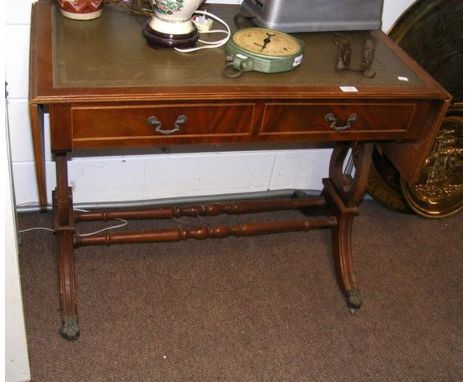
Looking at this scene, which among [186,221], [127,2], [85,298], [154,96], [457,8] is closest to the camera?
[154,96]

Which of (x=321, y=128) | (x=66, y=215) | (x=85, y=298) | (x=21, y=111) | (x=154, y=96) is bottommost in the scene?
(x=85, y=298)

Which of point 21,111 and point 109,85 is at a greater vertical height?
point 109,85

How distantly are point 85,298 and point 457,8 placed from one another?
165 centimetres

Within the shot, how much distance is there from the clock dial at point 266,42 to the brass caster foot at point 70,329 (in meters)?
0.96

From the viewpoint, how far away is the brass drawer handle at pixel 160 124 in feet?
4.92

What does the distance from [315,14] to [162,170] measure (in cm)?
84

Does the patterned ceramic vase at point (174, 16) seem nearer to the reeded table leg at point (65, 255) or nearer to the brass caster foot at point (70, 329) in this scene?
the reeded table leg at point (65, 255)

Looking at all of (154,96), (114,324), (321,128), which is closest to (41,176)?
(154,96)

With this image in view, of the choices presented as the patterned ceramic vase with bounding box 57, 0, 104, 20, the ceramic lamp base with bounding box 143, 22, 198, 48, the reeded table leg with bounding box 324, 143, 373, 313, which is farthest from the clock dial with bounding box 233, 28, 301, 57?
the reeded table leg with bounding box 324, 143, 373, 313

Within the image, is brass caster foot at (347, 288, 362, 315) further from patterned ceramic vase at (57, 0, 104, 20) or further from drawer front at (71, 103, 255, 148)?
patterned ceramic vase at (57, 0, 104, 20)

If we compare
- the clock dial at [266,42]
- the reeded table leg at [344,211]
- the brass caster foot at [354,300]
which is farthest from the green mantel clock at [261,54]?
the brass caster foot at [354,300]

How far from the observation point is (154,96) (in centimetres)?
144

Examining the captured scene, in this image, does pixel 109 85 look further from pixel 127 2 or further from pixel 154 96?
pixel 127 2

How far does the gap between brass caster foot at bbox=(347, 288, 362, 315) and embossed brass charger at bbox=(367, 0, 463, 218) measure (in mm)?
556
